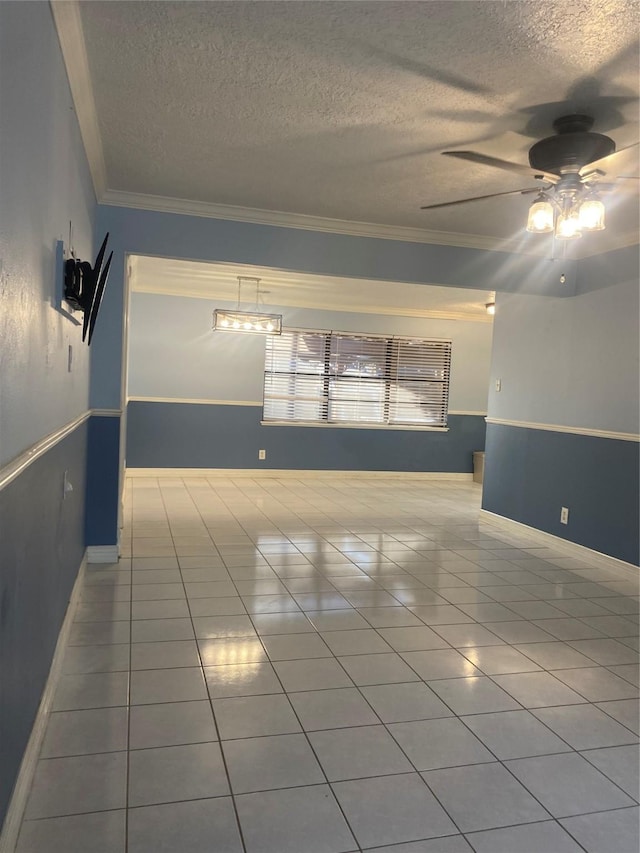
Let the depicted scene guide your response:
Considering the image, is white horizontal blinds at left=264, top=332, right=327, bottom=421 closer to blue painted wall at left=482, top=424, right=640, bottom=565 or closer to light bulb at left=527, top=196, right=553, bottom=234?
blue painted wall at left=482, top=424, right=640, bottom=565

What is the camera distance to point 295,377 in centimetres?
767

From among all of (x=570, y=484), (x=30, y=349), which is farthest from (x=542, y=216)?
(x=570, y=484)

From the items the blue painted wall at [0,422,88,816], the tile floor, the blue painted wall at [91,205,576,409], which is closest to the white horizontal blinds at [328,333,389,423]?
the blue painted wall at [91,205,576,409]

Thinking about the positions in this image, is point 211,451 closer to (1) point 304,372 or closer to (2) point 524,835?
(1) point 304,372

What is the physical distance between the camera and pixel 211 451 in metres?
7.38

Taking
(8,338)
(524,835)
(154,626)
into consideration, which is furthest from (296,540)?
(8,338)

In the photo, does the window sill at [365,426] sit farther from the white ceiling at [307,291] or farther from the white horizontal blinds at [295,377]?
the white ceiling at [307,291]

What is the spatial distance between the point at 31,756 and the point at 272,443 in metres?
5.93

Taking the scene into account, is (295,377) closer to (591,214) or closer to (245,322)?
(245,322)

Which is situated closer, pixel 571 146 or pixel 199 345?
pixel 571 146

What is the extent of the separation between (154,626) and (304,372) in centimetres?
518

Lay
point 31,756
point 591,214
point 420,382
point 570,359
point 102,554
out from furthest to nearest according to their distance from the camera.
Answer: point 420,382 → point 570,359 → point 102,554 → point 591,214 → point 31,756

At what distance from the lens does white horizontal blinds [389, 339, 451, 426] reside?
8.00m

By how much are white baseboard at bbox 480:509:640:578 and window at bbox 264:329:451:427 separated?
2.76 metres
